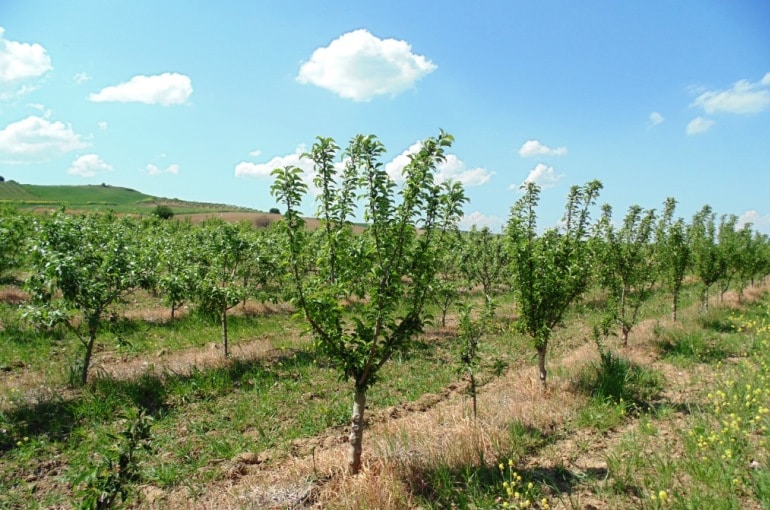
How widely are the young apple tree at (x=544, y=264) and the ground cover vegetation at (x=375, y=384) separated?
4 centimetres

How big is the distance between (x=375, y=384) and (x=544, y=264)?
4.07m

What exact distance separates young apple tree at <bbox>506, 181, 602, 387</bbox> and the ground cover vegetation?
4cm

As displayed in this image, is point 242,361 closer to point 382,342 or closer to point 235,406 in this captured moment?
point 235,406

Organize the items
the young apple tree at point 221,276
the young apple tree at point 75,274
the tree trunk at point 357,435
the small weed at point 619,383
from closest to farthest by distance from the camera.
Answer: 1. the tree trunk at point 357,435
2. the small weed at point 619,383
3. the young apple tree at point 75,274
4. the young apple tree at point 221,276

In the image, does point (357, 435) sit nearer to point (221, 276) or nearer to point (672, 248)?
point (221, 276)

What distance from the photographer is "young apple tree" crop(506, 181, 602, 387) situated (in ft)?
26.7

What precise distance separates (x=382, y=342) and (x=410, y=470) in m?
1.64

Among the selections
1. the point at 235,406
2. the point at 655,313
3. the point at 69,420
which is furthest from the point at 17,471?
the point at 655,313

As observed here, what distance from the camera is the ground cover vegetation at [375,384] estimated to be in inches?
192

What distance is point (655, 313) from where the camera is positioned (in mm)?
17984

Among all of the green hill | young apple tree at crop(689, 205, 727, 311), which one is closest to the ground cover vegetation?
young apple tree at crop(689, 205, 727, 311)

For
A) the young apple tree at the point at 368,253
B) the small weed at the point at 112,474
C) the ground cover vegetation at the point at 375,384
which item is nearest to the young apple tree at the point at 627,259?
the ground cover vegetation at the point at 375,384

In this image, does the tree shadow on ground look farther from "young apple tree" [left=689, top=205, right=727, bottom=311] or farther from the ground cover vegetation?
"young apple tree" [left=689, top=205, right=727, bottom=311]

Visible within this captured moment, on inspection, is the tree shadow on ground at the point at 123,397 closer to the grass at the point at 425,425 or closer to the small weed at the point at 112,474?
the grass at the point at 425,425
